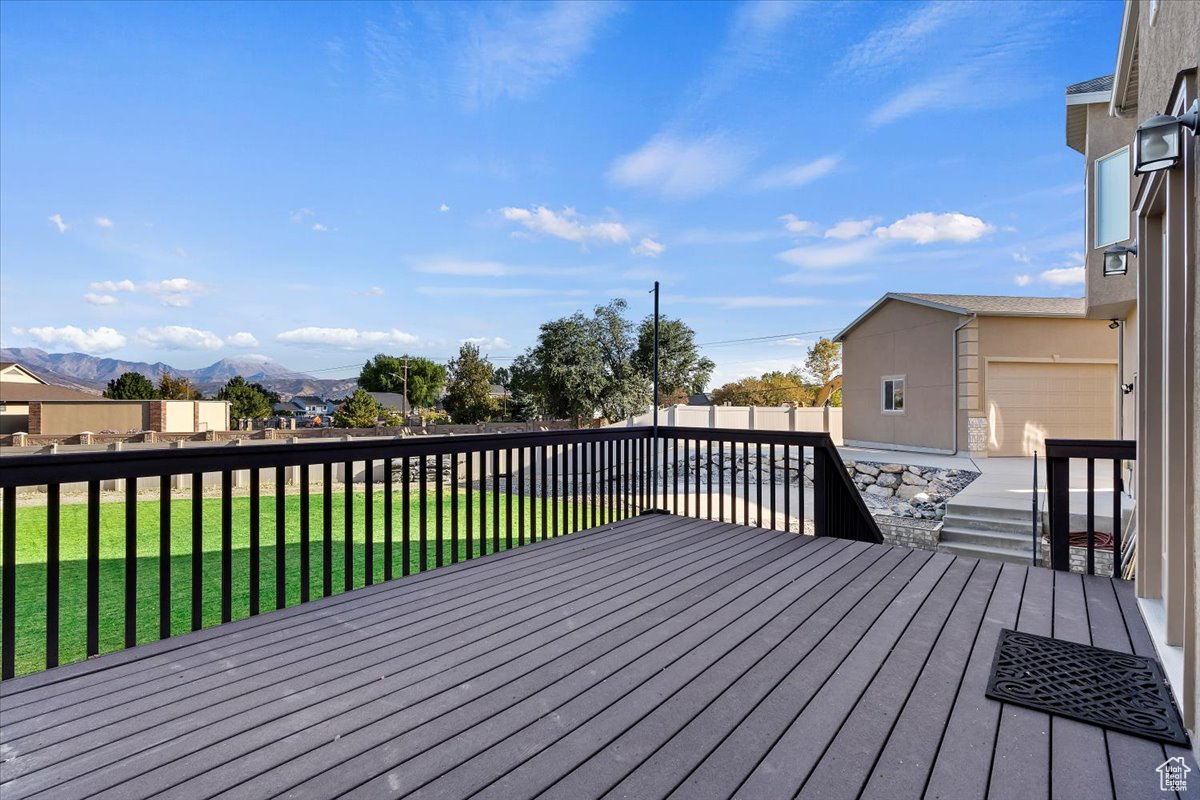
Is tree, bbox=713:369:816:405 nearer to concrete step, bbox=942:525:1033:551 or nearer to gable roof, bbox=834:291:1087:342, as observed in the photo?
→ gable roof, bbox=834:291:1087:342

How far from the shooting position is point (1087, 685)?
1.75 meters

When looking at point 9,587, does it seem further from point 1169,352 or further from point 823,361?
point 823,361

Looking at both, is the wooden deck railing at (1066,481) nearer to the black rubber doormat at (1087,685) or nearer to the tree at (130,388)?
the black rubber doormat at (1087,685)

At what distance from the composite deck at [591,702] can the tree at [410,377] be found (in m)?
42.9

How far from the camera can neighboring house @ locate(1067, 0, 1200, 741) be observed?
1.54 meters

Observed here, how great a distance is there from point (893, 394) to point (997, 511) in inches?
Result: 271

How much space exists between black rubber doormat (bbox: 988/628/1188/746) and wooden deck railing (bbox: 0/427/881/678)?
1.77m

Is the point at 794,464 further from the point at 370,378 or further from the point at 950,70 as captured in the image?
the point at 370,378

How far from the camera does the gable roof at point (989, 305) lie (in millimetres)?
10453

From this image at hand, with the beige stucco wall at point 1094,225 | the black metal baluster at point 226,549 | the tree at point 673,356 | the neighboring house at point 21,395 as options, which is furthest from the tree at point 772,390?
the neighboring house at point 21,395

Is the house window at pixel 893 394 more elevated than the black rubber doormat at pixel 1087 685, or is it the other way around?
the house window at pixel 893 394

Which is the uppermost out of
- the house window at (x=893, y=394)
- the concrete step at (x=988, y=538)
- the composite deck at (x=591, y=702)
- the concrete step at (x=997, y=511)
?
the house window at (x=893, y=394)

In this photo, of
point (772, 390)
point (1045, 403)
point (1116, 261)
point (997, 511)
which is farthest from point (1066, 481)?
point (772, 390)

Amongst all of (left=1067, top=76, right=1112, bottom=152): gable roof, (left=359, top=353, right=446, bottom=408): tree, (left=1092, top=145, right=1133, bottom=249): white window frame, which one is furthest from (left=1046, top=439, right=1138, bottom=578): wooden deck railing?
(left=359, top=353, right=446, bottom=408): tree
